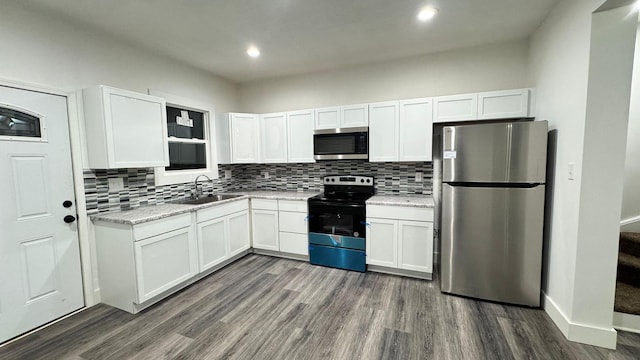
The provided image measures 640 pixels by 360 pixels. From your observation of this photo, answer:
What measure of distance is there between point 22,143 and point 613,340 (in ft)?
15.4

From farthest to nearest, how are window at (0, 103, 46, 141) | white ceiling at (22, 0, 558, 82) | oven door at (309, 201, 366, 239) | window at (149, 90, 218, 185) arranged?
window at (149, 90, 218, 185)
oven door at (309, 201, 366, 239)
white ceiling at (22, 0, 558, 82)
window at (0, 103, 46, 141)

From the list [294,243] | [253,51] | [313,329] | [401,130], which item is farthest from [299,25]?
[313,329]

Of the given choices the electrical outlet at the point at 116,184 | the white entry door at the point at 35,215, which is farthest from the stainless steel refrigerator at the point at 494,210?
the white entry door at the point at 35,215

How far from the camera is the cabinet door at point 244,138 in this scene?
3760 mm

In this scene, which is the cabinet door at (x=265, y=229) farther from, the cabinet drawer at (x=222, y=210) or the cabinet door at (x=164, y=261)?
the cabinet door at (x=164, y=261)

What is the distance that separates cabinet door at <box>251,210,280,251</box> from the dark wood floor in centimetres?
84

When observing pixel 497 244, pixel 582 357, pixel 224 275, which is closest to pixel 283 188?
pixel 224 275

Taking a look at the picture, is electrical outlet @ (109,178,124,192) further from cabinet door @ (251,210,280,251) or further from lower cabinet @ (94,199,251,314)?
cabinet door @ (251,210,280,251)

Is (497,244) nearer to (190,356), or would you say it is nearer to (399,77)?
(399,77)

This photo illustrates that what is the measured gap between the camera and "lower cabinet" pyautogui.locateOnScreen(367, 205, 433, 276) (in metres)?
2.85

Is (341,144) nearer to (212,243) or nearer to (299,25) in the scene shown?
(299,25)

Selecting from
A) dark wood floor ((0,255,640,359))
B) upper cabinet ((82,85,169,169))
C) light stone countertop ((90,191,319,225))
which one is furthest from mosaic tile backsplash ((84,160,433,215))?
dark wood floor ((0,255,640,359))

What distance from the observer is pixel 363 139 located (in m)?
3.26

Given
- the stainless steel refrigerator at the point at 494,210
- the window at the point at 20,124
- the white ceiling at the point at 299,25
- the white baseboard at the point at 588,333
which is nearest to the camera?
the white baseboard at the point at 588,333
